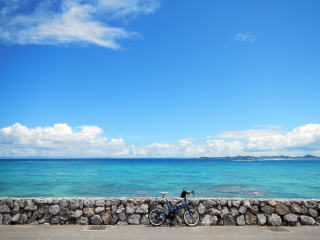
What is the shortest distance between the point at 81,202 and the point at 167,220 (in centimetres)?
272

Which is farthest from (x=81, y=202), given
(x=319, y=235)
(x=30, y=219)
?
(x=319, y=235)

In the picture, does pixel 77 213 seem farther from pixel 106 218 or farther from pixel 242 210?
pixel 242 210

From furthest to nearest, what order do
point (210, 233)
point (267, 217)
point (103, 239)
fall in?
1. point (267, 217)
2. point (210, 233)
3. point (103, 239)

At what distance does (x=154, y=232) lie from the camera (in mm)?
7730

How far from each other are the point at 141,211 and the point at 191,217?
153 centimetres

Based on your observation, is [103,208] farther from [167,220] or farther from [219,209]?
[219,209]

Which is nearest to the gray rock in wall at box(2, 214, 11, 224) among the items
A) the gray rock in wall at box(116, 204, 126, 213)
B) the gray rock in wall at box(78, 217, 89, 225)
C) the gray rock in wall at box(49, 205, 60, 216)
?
the gray rock in wall at box(49, 205, 60, 216)

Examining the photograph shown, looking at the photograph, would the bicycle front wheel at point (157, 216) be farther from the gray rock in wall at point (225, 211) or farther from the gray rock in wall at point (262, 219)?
the gray rock in wall at point (262, 219)

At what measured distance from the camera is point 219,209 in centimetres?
855

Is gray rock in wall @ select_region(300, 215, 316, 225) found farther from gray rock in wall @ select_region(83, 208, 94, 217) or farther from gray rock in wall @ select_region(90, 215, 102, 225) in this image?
gray rock in wall @ select_region(83, 208, 94, 217)

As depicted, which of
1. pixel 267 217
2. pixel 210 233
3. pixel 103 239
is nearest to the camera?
pixel 103 239

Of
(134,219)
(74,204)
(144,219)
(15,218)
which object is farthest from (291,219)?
(15,218)

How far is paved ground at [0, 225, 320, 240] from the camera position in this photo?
23.9 ft

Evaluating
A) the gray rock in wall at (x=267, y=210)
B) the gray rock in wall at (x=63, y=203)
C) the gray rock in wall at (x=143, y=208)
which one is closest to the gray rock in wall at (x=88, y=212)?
the gray rock in wall at (x=63, y=203)
